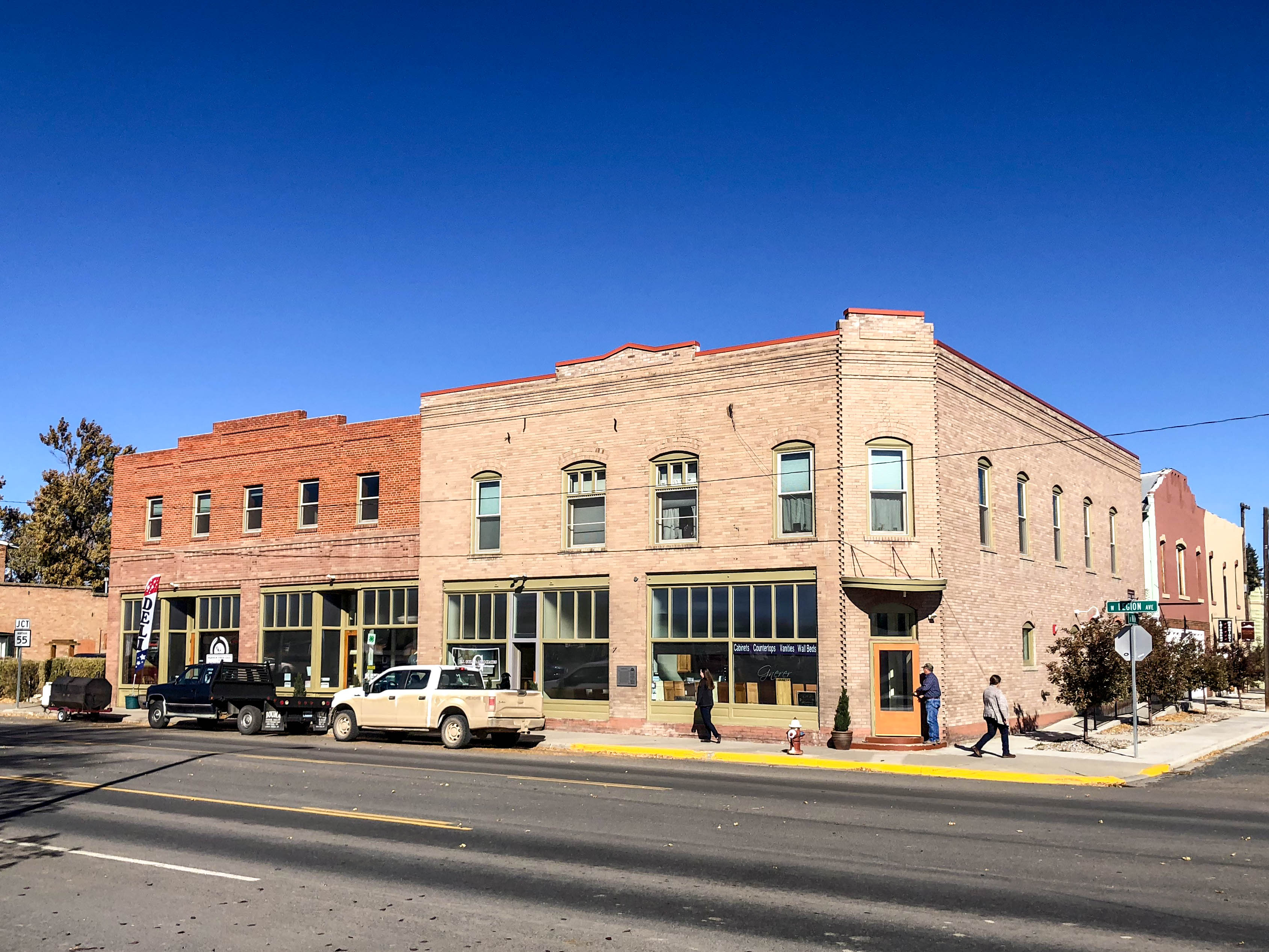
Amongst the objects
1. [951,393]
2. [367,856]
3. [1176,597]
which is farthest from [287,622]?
[1176,597]

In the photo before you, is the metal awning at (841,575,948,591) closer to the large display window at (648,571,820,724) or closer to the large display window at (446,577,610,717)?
the large display window at (648,571,820,724)

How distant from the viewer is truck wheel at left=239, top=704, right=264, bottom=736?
28781mm

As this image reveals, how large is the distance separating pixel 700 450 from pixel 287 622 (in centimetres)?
1591

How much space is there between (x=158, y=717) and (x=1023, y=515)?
24195 millimetres

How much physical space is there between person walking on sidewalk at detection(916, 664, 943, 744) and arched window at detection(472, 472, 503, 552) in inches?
486

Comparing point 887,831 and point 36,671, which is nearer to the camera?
point 887,831

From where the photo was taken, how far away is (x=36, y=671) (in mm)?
45719

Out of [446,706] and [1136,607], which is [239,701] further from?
[1136,607]

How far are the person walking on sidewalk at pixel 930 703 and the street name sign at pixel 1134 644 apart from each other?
3774 millimetres

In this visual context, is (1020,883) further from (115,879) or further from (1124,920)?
(115,879)

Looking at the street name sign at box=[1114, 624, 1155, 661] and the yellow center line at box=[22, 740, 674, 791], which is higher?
the street name sign at box=[1114, 624, 1155, 661]

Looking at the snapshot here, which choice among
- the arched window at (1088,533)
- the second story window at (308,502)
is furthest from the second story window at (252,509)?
the arched window at (1088,533)

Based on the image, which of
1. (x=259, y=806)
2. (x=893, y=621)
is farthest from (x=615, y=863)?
(x=893, y=621)

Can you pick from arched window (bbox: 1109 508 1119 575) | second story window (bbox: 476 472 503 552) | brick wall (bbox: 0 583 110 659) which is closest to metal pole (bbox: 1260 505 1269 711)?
arched window (bbox: 1109 508 1119 575)
